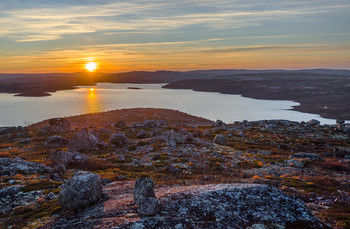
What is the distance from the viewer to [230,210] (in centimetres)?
879

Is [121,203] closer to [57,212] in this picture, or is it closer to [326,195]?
[57,212]

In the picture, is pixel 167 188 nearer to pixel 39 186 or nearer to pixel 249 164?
pixel 39 186

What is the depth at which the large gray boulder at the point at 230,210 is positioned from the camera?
796cm

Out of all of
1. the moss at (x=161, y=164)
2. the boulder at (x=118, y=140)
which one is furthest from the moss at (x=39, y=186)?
the boulder at (x=118, y=140)

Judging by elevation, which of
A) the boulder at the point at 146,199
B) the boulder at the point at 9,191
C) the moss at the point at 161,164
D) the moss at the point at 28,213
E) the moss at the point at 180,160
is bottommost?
the moss at the point at 180,160

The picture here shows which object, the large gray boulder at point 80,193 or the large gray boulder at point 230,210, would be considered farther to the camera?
the large gray boulder at point 80,193

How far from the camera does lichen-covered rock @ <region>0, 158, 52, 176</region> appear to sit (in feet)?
63.7

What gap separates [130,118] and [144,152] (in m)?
58.0

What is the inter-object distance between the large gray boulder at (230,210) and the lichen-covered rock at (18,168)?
15058mm

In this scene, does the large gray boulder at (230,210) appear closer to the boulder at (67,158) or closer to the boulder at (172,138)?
the boulder at (67,158)

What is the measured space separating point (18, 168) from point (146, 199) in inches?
634

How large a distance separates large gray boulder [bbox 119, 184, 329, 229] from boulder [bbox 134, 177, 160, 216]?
0.99 ft

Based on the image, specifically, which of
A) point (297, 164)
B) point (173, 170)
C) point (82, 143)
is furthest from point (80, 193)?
point (297, 164)

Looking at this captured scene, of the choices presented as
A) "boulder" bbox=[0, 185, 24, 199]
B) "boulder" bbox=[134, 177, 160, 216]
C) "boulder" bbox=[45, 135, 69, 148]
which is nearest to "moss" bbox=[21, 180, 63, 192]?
"boulder" bbox=[0, 185, 24, 199]
